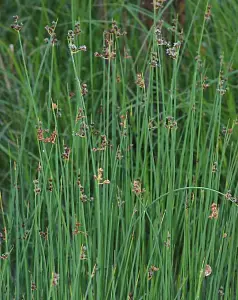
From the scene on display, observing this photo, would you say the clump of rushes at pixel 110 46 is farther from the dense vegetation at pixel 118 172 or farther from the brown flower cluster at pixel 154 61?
the brown flower cluster at pixel 154 61

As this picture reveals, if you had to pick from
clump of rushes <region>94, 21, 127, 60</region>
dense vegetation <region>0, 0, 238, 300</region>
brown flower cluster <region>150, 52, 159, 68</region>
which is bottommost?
dense vegetation <region>0, 0, 238, 300</region>

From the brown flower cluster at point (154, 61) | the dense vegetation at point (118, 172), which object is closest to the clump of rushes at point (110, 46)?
the dense vegetation at point (118, 172)

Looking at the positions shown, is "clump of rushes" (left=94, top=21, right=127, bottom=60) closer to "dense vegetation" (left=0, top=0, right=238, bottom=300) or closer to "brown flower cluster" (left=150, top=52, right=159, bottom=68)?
"dense vegetation" (left=0, top=0, right=238, bottom=300)

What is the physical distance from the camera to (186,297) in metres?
2.49

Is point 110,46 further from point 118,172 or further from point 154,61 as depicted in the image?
point 118,172

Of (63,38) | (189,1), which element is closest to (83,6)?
(63,38)

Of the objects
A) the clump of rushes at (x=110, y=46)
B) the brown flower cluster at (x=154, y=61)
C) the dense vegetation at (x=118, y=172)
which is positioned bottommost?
the dense vegetation at (x=118, y=172)

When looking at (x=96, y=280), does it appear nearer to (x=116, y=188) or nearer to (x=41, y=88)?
(x=116, y=188)

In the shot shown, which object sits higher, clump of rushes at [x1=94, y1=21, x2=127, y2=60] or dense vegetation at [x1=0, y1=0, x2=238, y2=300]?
clump of rushes at [x1=94, y1=21, x2=127, y2=60]

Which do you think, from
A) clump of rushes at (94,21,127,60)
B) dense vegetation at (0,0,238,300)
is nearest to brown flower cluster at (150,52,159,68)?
dense vegetation at (0,0,238,300)

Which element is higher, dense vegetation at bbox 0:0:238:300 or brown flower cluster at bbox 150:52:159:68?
brown flower cluster at bbox 150:52:159:68

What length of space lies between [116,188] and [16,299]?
47 cm

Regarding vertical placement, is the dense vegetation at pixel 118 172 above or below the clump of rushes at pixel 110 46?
below

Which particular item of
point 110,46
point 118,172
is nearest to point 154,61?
point 110,46
